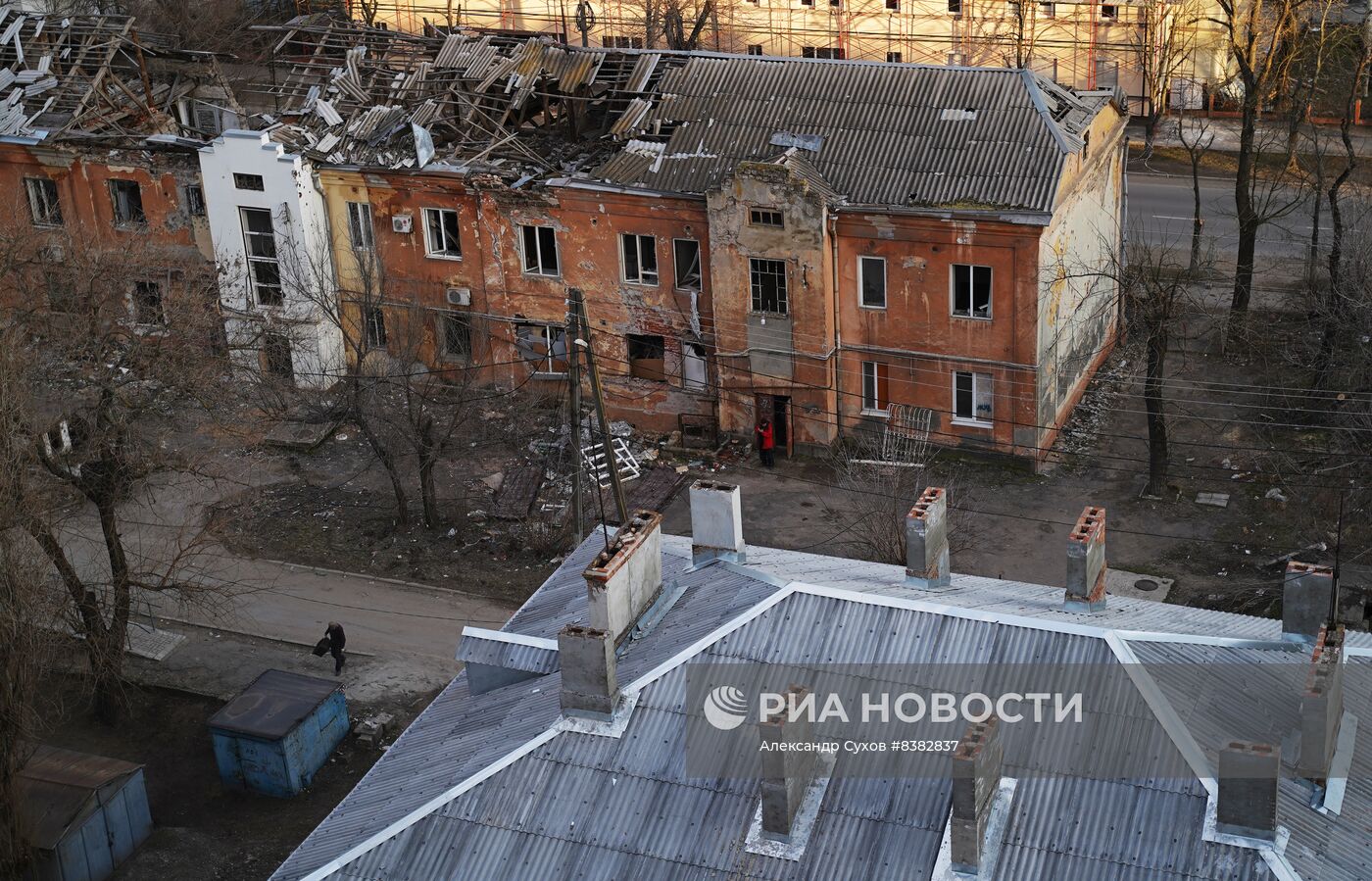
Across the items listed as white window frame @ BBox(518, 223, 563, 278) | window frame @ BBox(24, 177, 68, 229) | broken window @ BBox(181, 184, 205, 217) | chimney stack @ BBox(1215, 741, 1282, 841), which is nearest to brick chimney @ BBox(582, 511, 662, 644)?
chimney stack @ BBox(1215, 741, 1282, 841)

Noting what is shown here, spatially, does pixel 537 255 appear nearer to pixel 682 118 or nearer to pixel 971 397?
pixel 682 118

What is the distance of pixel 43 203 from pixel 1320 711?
38346 millimetres

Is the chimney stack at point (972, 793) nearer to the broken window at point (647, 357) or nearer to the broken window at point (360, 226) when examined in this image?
the broken window at point (647, 357)

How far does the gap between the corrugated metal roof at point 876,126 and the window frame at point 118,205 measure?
13377 mm

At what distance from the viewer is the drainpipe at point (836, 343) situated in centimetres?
3725

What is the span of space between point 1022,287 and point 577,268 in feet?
36.0

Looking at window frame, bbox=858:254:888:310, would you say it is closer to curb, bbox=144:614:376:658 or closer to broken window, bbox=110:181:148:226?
curb, bbox=144:614:376:658

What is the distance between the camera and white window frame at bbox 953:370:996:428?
37.6 m

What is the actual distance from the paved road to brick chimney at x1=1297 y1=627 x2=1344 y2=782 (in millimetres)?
29743

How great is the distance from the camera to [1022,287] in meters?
36.2

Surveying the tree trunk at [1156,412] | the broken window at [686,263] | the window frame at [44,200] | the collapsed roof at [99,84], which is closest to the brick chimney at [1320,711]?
the tree trunk at [1156,412]

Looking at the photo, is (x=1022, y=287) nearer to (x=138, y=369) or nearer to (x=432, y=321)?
(x=432, y=321)

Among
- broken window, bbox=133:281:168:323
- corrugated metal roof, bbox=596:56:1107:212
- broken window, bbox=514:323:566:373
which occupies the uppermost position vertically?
corrugated metal roof, bbox=596:56:1107:212

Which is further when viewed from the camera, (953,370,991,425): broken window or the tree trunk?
(953,370,991,425): broken window
